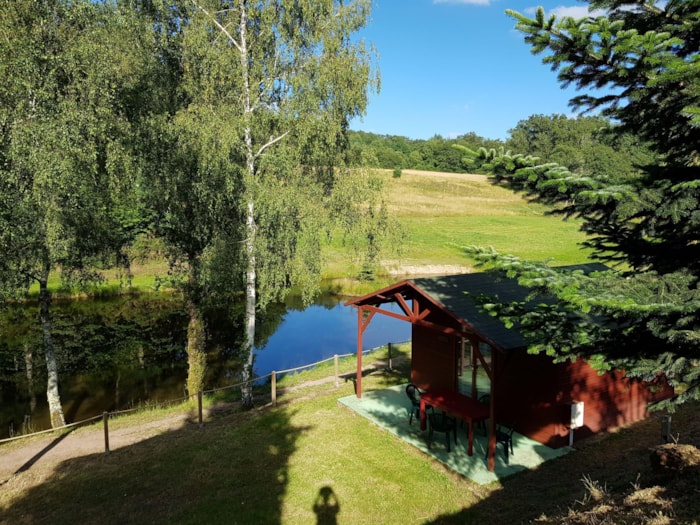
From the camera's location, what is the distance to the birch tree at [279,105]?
13.6 meters

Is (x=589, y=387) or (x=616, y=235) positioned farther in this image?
(x=589, y=387)

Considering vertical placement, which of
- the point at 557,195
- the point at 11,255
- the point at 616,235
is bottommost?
the point at 11,255

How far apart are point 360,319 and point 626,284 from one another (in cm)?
962

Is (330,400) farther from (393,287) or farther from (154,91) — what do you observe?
(154,91)

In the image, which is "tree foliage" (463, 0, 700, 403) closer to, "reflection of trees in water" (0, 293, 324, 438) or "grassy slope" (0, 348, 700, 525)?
"grassy slope" (0, 348, 700, 525)

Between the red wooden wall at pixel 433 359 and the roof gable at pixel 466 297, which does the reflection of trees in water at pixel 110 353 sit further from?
the roof gable at pixel 466 297

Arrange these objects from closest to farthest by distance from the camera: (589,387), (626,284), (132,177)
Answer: (626,284) → (589,387) → (132,177)

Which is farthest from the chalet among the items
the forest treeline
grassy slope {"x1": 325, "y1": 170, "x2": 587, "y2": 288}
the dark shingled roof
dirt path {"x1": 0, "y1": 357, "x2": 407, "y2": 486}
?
the forest treeline

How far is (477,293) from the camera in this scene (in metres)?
10.8

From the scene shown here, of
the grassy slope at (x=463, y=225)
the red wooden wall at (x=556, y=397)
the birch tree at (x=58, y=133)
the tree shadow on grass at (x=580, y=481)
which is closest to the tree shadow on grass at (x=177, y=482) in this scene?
the tree shadow on grass at (x=580, y=481)

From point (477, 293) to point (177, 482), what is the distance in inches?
304

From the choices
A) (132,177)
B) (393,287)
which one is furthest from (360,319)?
(132,177)

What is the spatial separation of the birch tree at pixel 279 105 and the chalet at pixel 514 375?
3.10 metres

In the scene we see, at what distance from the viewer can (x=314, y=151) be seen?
45.7 ft
